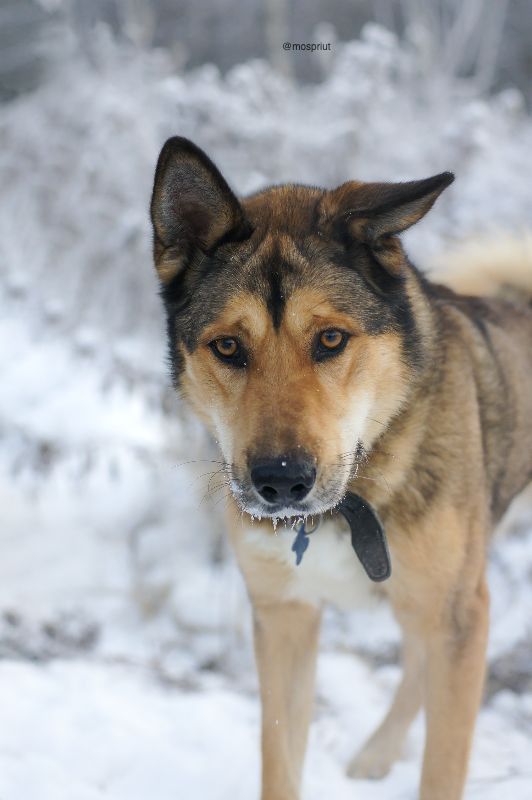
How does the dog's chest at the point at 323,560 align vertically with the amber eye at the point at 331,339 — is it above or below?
below

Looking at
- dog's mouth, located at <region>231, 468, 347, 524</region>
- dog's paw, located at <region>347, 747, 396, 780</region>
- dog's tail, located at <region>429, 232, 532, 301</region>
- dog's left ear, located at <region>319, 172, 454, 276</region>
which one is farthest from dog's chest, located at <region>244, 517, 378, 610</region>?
dog's tail, located at <region>429, 232, 532, 301</region>

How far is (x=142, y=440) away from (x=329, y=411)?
11.0 ft

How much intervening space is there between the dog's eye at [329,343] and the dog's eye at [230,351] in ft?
0.63

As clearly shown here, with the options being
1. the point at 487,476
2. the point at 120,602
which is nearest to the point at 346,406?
the point at 487,476

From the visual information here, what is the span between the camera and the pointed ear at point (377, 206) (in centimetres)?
199

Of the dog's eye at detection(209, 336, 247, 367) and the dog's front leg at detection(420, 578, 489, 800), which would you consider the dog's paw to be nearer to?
the dog's front leg at detection(420, 578, 489, 800)

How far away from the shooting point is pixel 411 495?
2.35 meters

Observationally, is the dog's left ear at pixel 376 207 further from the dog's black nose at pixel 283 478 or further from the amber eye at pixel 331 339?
the dog's black nose at pixel 283 478

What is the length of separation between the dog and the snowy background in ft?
1.39

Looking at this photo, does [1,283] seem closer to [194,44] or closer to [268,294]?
[268,294]

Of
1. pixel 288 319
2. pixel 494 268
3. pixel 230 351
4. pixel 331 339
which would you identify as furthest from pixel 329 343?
pixel 494 268

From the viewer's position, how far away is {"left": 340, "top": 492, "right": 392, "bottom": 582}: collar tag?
89.7 inches

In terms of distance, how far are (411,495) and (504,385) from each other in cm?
73

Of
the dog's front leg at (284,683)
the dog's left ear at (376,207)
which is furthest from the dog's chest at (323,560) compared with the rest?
the dog's left ear at (376,207)
